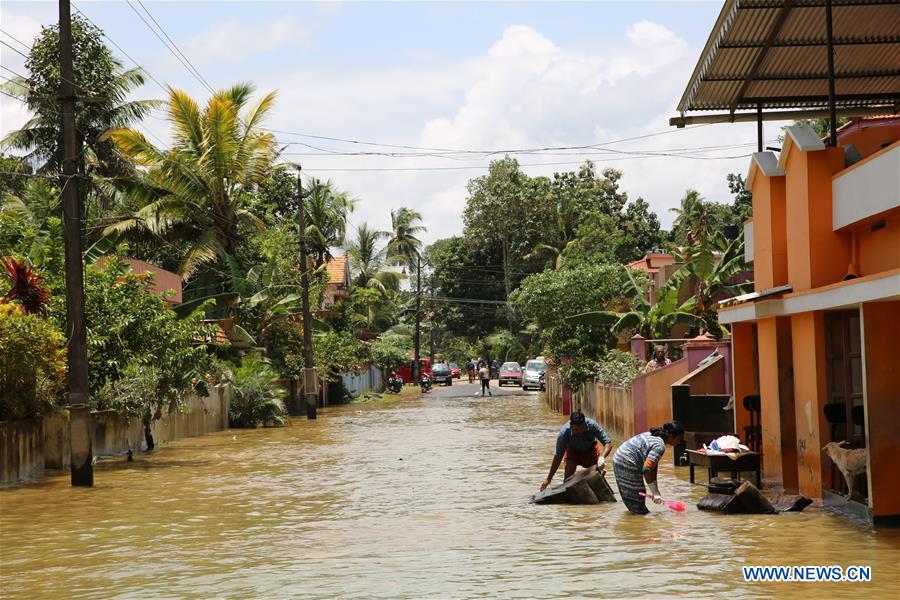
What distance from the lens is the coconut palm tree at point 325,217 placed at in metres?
60.3

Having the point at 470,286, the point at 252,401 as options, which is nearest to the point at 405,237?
the point at 470,286

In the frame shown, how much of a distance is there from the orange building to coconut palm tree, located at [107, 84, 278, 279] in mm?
24314

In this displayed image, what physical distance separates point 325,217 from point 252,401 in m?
26.9

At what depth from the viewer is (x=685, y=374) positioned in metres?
26.5

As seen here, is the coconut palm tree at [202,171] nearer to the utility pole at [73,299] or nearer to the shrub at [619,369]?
the shrub at [619,369]

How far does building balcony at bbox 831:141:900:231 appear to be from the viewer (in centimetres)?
1353

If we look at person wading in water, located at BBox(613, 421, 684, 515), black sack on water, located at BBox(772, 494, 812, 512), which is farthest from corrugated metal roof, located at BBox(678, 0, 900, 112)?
black sack on water, located at BBox(772, 494, 812, 512)

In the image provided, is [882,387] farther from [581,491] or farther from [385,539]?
[385,539]

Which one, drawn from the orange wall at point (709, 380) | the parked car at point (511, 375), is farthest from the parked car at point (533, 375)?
the orange wall at point (709, 380)

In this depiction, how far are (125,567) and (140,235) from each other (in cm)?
3195

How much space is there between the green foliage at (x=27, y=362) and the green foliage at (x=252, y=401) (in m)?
15.8

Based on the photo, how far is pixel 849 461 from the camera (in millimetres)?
14273

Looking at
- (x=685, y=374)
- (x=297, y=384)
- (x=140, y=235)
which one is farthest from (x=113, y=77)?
(x=685, y=374)

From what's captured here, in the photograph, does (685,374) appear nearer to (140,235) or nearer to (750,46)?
(750,46)
